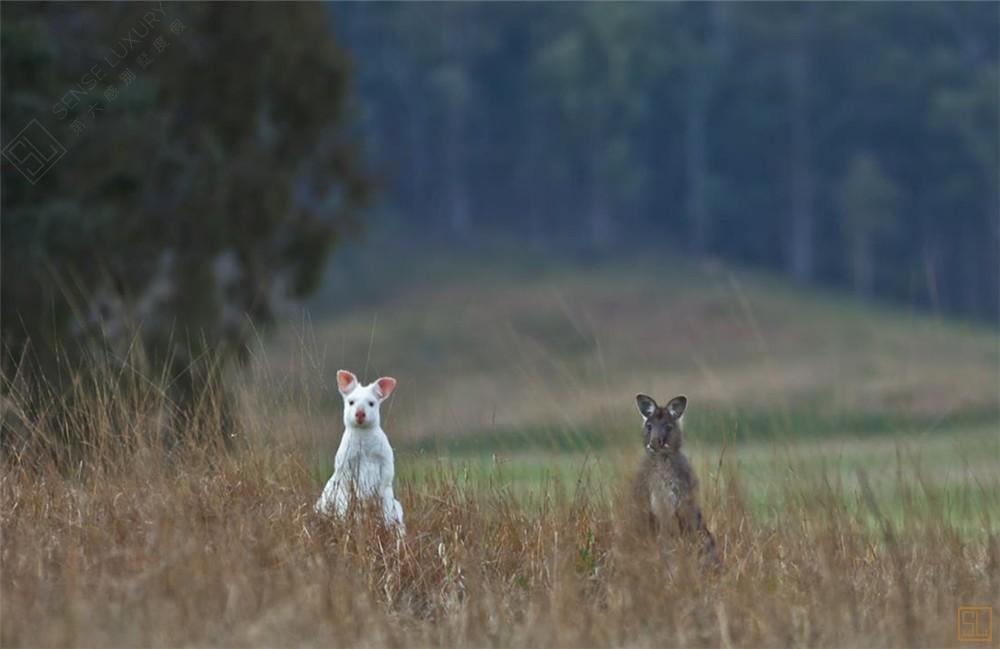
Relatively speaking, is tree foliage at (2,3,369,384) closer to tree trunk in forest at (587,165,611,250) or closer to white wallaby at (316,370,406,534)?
white wallaby at (316,370,406,534)

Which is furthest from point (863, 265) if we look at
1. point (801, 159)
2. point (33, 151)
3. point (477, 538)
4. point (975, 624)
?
point (975, 624)

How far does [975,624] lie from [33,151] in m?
12.4

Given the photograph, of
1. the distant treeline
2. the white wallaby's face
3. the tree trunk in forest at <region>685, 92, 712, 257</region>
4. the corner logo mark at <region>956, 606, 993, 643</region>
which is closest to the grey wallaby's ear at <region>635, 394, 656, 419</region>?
the white wallaby's face

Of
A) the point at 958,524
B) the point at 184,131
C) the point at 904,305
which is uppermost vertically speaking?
the point at 904,305

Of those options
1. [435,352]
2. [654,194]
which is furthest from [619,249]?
[435,352]

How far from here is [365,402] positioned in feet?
22.0

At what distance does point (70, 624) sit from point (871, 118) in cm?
6396

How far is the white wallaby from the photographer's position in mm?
6750

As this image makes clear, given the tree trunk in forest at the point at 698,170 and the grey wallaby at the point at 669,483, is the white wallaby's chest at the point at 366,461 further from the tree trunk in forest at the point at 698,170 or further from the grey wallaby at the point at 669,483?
the tree trunk in forest at the point at 698,170

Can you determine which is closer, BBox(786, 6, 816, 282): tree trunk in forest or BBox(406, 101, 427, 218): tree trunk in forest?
BBox(786, 6, 816, 282): tree trunk in forest

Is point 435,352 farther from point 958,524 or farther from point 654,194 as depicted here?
point 958,524

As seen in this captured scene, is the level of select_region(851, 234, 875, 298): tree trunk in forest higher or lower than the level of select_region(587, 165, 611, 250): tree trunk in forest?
lower

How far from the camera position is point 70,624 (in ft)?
17.8

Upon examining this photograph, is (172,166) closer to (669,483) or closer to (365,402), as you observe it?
(365,402)
